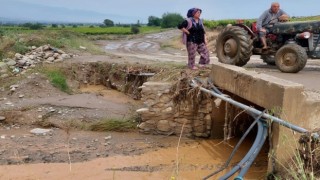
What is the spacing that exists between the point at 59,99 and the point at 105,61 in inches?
129

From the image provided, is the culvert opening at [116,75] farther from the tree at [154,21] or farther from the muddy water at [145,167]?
the tree at [154,21]

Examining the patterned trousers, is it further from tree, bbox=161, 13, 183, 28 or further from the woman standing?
tree, bbox=161, 13, 183, 28

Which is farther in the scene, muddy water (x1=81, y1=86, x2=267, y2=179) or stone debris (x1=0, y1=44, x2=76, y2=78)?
stone debris (x1=0, y1=44, x2=76, y2=78)

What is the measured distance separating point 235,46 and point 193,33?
170 cm

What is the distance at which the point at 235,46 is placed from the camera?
10.4 meters

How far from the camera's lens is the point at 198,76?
8297mm

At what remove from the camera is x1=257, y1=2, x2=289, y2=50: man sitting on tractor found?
34.2ft

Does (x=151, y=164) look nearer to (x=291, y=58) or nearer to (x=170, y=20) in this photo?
(x=291, y=58)

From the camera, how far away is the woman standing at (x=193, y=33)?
891 centimetres

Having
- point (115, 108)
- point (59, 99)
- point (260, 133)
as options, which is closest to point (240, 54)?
point (115, 108)

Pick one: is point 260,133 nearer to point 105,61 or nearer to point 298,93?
point 298,93

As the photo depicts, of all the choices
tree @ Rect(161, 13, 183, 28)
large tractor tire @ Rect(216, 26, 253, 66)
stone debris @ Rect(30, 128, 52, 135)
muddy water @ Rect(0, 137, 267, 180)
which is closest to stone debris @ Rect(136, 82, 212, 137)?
muddy water @ Rect(0, 137, 267, 180)

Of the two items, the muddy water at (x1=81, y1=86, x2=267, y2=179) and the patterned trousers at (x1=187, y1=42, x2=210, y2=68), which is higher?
the patterned trousers at (x1=187, y1=42, x2=210, y2=68)

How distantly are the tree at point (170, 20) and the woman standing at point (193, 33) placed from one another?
37.8m
